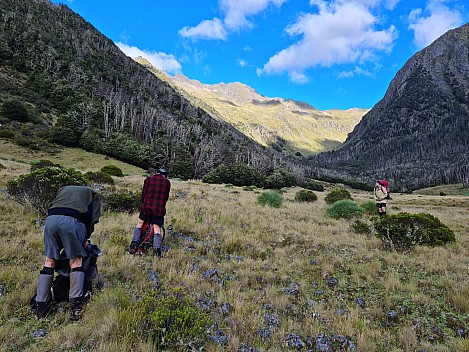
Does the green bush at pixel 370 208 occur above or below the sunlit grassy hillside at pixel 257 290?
above

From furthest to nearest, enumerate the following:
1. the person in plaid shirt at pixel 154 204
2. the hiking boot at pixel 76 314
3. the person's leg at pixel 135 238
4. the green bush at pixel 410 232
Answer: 1. the green bush at pixel 410 232
2. the person in plaid shirt at pixel 154 204
3. the person's leg at pixel 135 238
4. the hiking boot at pixel 76 314

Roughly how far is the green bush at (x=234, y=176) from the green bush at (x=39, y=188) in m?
33.1

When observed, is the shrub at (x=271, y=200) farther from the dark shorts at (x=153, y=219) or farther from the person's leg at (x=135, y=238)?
the person's leg at (x=135, y=238)

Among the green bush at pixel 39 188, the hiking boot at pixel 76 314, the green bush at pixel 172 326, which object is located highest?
the green bush at pixel 39 188

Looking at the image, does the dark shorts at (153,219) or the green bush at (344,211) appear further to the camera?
the green bush at (344,211)

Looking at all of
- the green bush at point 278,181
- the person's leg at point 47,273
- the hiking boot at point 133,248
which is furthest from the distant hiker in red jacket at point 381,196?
the green bush at point 278,181

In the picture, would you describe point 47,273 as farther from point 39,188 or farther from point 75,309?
point 39,188

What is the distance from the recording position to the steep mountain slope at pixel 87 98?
155 ft

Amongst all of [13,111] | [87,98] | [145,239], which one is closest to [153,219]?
[145,239]

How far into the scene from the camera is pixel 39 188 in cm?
888

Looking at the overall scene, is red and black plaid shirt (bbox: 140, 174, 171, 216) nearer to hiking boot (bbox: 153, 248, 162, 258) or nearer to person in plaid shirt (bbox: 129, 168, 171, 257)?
person in plaid shirt (bbox: 129, 168, 171, 257)

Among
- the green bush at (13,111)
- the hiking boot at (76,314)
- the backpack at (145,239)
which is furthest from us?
the green bush at (13,111)

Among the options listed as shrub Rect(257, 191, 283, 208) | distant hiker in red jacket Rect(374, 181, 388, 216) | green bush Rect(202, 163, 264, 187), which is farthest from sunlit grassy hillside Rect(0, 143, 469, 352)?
green bush Rect(202, 163, 264, 187)

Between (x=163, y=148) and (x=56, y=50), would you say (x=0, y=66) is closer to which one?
(x=56, y=50)
